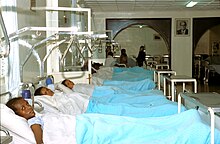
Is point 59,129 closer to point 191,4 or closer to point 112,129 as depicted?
point 112,129

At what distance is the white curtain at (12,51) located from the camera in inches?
110

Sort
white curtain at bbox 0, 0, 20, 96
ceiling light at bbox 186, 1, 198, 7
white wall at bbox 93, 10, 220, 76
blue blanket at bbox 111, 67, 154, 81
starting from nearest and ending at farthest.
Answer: white curtain at bbox 0, 0, 20, 96, blue blanket at bbox 111, 67, 154, 81, ceiling light at bbox 186, 1, 198, 7, white wall at bbox 93, 10, 220, 76

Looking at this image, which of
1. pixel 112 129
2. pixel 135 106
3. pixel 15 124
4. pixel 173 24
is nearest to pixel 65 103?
pixel 135 106

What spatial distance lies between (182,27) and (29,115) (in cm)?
858

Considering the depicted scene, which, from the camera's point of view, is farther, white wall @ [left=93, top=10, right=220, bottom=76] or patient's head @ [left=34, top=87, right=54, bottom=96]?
white wall @ [left=93, top=10, right=220, bottom=76]

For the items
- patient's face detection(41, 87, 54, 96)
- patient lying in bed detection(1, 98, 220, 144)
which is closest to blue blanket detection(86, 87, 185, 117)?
patient's face detection(41, 87, 54, 96)

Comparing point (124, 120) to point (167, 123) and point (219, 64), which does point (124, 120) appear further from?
point (219, 64)

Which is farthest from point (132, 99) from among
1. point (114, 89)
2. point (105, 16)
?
point (105, 16)

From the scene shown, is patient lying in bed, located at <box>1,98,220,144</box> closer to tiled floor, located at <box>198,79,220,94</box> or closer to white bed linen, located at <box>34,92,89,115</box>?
white bed linen, located at <box>34,92,89,115</box>

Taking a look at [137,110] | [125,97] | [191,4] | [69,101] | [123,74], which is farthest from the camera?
[191,4]

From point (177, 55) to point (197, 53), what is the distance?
3.98 meters

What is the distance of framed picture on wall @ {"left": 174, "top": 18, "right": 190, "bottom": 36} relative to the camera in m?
10.3

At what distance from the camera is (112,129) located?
2.38 meters

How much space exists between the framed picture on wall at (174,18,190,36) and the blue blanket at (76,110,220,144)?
8103 mm
